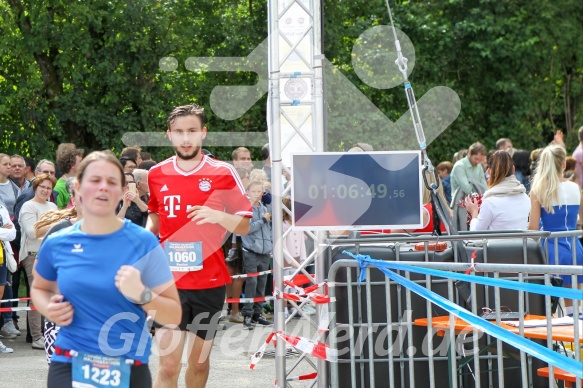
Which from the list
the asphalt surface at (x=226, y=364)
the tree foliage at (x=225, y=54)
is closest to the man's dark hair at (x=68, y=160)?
the asphalt surface at (x=226, y=364)

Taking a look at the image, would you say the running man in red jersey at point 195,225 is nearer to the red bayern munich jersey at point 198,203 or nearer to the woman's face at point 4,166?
the red bayern munich jersey at point 198,203

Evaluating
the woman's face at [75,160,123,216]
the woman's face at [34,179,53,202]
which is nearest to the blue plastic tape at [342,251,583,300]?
the woman's face at [75,160,123,216]

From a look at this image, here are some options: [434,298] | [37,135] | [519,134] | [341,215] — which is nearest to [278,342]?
[341,215]

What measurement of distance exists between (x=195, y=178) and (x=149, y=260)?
253 cm

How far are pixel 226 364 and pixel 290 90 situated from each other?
10.4 ft

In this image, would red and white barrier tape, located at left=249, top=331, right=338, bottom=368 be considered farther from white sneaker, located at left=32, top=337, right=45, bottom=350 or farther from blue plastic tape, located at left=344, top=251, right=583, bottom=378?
white sneaker, located at left=32, top=337, right=45, bottom=350

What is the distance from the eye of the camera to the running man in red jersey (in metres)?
6.74

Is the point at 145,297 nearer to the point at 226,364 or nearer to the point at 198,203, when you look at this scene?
the point at 198,203

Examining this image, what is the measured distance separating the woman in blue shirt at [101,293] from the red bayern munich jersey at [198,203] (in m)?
2.34

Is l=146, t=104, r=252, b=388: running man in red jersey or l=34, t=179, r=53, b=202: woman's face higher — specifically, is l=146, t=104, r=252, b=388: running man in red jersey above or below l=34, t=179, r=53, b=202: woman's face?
below

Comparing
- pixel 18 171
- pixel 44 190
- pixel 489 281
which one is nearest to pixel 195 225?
pixel 489 281

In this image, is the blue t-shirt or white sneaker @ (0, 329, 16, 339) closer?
the blue t-shirt

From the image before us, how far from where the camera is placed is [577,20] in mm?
28641

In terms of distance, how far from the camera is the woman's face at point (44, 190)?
34.8ft
